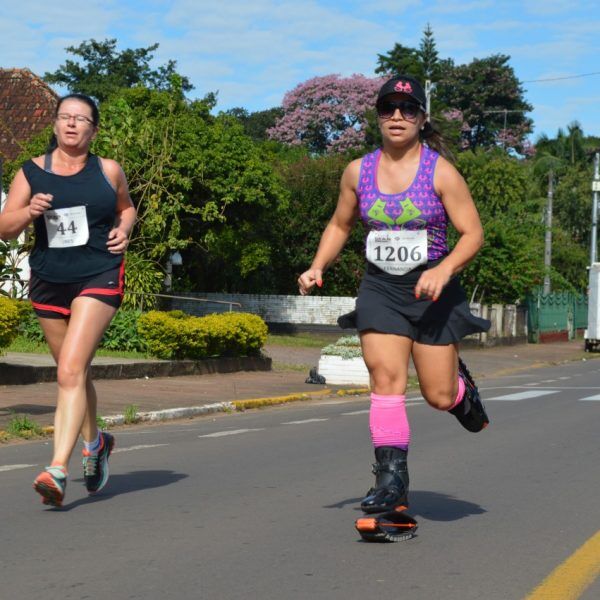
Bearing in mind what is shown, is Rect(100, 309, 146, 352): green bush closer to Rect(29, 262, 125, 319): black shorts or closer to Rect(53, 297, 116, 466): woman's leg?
Rect(29, 262, 125, 319): black shorts

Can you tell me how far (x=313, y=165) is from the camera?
41.1 meters

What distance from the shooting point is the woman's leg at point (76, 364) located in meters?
6.43

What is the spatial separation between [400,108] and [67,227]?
6.07ft

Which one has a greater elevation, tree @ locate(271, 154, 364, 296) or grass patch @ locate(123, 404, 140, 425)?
tree @ locate(271, 154, 364, 296)

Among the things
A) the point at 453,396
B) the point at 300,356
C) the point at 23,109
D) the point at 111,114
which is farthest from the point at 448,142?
the point at 23,109

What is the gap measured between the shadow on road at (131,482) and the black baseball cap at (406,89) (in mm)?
2721

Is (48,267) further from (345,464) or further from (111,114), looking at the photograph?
(111,114)

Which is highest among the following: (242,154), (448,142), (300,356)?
(242,154)

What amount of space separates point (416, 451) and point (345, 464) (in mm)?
1056

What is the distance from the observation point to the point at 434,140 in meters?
6.10

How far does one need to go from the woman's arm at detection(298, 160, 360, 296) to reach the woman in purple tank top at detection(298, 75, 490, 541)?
0.38ft

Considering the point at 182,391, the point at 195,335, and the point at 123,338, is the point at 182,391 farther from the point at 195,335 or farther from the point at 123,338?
the point at 123,338

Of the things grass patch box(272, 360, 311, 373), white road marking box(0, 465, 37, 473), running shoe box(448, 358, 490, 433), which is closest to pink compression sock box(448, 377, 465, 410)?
running shoe box(448, 358, 490, 433)

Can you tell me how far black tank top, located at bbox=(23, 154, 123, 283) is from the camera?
655cm
